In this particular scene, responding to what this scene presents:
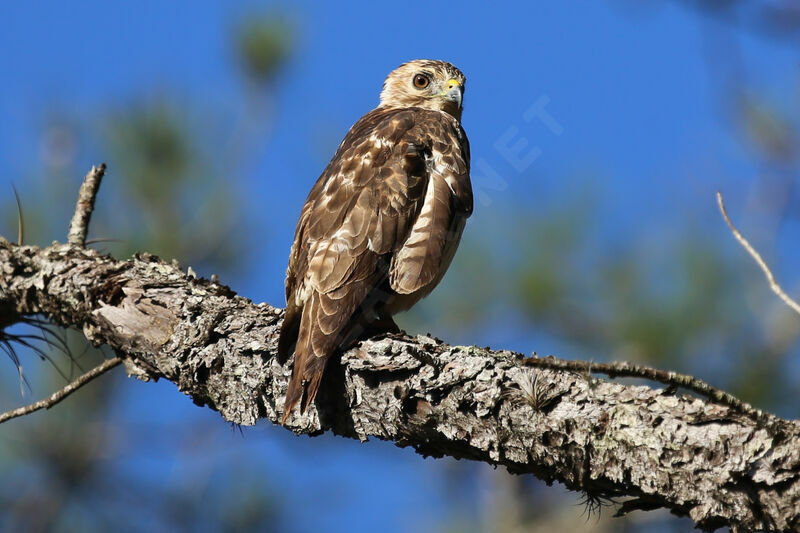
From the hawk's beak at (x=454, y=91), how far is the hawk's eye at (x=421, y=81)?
0.18m

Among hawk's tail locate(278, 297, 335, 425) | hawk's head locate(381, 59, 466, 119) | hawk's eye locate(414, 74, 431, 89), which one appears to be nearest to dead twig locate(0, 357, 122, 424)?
hawk's tail locate(278, 297, 335, 425)

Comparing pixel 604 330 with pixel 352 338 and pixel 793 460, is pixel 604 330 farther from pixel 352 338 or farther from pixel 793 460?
pixel 793 460

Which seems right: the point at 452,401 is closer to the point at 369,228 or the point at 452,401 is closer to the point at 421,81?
the point at 369,228

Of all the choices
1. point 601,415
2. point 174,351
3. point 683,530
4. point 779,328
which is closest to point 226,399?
point 174,351

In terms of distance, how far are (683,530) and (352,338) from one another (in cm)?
322

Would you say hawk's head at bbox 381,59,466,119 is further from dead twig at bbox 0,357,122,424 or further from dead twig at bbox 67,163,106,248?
dead twig at bbox 0,357,122,424

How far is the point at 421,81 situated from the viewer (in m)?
6.06

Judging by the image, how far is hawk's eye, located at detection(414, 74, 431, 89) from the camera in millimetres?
6043

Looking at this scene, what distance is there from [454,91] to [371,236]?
2.17 metres

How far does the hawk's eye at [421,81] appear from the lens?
19.8 feet

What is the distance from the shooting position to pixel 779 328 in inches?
231

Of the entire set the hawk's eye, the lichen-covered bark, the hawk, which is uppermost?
the hawk's eye

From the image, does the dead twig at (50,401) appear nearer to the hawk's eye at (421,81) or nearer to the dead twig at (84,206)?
the dead twig at (84,206)

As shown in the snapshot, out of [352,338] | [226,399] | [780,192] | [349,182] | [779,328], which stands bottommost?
[226,399]
